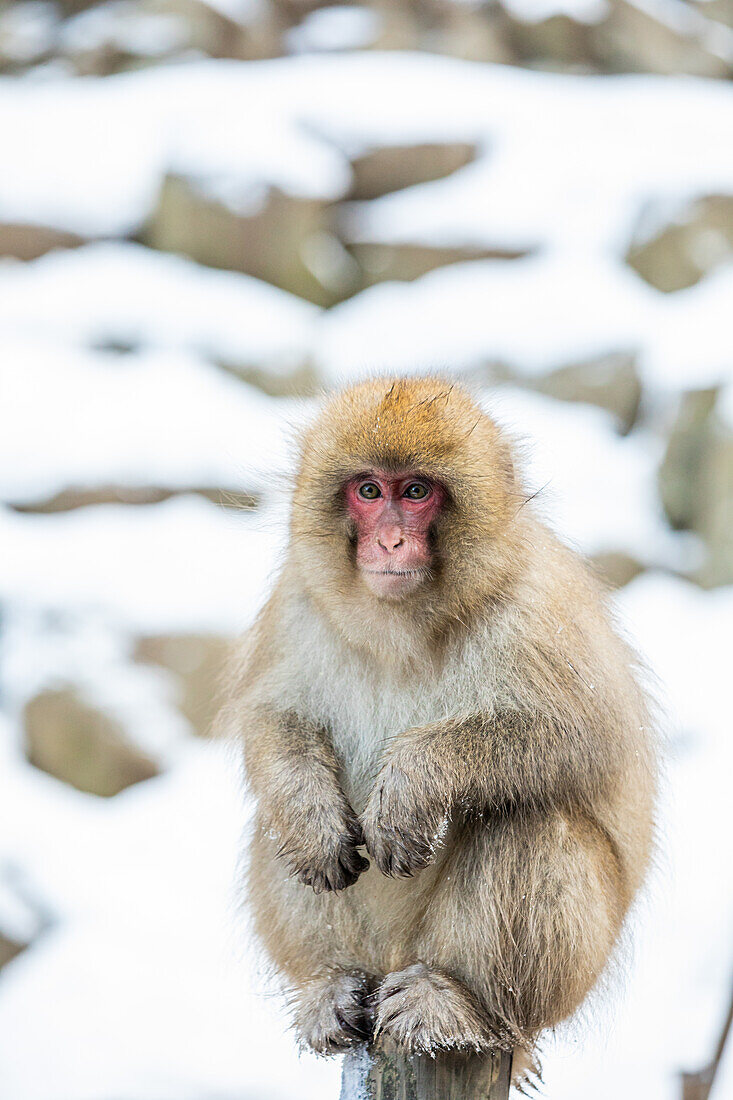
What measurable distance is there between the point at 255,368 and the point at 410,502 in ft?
20.1

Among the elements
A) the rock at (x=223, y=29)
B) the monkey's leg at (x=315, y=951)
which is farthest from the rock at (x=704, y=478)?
the monkey's leg at (x=315, y=951)

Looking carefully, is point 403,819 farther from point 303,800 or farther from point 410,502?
point 410,502

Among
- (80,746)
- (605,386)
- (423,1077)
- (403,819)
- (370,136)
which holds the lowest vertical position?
(80,746)

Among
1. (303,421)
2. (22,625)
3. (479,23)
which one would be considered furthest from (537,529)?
(479,23)

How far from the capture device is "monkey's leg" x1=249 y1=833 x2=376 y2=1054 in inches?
130

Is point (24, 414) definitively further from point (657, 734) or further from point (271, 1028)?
point (657, 734)

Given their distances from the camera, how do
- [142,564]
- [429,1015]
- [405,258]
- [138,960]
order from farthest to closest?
[405,258] < [142,564] < [138,960] < [429,1015]

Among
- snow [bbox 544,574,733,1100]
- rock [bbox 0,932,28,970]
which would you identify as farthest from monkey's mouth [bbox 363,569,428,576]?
rock [bbox 0,932,28,970]

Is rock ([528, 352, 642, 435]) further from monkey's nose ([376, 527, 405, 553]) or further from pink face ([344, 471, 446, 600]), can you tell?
monkey's nose ([376, 527, 405, 553])

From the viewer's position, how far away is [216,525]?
26.9 ft

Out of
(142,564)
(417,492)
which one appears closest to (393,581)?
(417,492)

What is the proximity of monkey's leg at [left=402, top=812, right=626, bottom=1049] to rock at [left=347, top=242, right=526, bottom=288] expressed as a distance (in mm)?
7117

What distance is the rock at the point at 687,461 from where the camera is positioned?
339 inches

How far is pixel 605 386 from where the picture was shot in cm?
895
